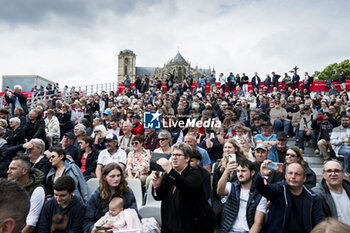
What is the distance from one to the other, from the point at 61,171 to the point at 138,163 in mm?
1451

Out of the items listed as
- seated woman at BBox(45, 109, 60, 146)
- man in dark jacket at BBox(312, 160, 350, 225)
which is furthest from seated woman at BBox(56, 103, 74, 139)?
man in dark jacket at BBox(312, 160, 350, 225)

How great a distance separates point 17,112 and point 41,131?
156 cm

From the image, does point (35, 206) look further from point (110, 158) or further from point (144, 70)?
point (144, 70)

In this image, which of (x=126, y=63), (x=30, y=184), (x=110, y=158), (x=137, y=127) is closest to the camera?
(x=30, y=184)

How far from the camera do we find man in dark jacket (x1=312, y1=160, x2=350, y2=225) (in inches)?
118

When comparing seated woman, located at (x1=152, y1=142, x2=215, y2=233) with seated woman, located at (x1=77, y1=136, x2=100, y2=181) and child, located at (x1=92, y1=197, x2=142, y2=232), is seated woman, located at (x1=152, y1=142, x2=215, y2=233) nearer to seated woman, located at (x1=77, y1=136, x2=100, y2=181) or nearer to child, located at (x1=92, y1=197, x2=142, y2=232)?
child, located at (x1=92, y1=197, x2=142, y2=232)

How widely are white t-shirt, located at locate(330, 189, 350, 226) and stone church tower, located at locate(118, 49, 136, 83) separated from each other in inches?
3272

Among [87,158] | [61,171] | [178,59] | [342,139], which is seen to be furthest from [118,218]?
[178,59]

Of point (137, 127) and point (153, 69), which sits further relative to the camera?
point (153, 69)

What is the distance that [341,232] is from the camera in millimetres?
1060

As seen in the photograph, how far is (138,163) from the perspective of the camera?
4.91m

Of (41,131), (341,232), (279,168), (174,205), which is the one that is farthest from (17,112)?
(341,232)

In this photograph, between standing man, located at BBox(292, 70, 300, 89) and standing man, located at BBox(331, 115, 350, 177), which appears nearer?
standing man, located at BBox(331, 115, 350, 177)

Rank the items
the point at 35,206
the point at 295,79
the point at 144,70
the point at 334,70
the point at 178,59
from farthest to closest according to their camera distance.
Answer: the point at 178,59, the point at 144,70, the point at 334,70, the point at 295,79, the point at 35,206
